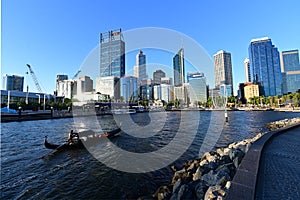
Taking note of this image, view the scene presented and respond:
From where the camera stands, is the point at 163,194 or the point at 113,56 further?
the point at 113,56

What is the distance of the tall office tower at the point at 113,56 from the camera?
15138 cm

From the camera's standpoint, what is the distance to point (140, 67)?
171750 millimetres

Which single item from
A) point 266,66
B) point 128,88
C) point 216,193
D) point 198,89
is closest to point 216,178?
point 216,193

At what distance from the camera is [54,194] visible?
24.0 ft

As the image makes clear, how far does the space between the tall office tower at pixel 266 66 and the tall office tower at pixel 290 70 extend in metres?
37.9

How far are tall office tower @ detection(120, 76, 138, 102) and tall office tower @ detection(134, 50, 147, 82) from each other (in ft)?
60.8

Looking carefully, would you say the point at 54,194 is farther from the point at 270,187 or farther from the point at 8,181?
the point at 270,187

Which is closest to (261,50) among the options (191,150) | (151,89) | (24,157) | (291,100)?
(291,100)

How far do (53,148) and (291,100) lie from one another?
116 metres

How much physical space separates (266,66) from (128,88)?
136 meters

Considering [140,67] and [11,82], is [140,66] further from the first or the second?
[11,82]

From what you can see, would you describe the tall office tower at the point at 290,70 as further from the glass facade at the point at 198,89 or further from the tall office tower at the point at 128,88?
the tall office tower at the point at 128,88

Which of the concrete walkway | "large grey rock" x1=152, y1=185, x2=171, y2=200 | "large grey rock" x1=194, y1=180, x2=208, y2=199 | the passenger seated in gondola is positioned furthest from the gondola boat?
the concrete walkway

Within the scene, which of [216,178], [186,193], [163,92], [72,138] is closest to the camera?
[186,193]
